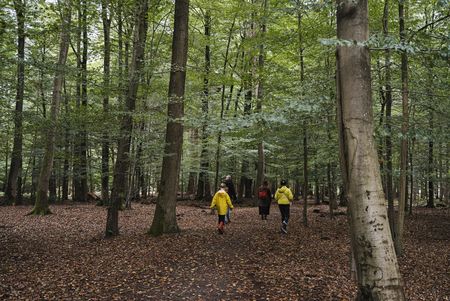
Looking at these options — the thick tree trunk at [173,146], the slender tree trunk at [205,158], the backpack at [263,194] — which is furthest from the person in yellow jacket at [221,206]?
the slender tree trunk at [205,158]

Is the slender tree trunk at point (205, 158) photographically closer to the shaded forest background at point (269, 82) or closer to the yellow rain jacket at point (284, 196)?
the shaded forest background at point (269, 82)

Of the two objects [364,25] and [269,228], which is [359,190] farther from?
[269,228]

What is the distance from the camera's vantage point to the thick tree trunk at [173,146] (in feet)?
32.3

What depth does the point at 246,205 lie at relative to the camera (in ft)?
66.5

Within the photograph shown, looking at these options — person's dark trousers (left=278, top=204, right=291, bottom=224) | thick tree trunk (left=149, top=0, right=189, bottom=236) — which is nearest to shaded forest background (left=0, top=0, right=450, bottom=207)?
thick tree trunk (left=149, top=0, right=189, bottom=236)

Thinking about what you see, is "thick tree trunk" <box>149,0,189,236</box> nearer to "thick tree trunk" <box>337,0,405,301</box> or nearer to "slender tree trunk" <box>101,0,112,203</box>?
"slender tree trunk" <box>101,0,112,203</box>

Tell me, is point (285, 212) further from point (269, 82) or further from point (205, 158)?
point (205, 158)

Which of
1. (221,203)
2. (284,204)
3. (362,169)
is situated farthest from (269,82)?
(362,169)

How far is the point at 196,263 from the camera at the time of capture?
7336mm

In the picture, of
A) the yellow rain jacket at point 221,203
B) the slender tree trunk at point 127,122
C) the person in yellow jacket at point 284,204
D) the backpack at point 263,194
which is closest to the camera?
the slender tree trunk at point 127,122

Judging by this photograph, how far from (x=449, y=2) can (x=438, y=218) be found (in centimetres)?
1515

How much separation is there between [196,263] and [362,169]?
487 cm

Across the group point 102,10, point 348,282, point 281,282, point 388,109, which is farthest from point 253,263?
point 102,10

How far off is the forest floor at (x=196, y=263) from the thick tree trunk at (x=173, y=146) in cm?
52
